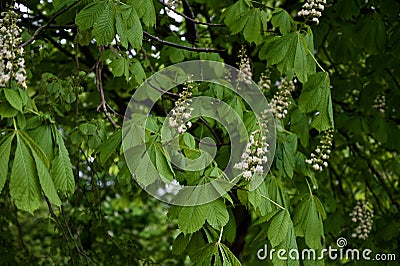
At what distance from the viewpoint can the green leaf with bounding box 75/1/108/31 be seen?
1691 millimetres

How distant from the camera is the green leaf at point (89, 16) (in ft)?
5.55

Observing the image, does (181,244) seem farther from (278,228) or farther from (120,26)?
(120,26)

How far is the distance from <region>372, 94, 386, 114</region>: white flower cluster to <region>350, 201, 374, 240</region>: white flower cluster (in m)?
0.65

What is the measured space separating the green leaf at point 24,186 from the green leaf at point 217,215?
1.81 ft

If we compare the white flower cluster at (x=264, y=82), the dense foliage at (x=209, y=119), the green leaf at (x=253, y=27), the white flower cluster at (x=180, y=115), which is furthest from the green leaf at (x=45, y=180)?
the white flower cluster at (x=264, y=82)

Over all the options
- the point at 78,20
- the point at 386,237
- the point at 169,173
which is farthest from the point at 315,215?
the point at 386,237

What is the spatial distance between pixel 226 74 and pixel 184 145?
2.98 ft

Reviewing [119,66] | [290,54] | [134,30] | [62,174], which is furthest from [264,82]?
[62,174]

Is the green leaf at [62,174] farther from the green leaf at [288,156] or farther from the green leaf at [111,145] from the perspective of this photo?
Result: the green leaf at [288,156]

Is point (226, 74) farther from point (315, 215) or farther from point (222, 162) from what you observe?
point (315, 215)

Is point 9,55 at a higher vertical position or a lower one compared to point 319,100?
lower

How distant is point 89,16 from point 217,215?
2.44 feet

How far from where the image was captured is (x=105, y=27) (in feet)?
5.55

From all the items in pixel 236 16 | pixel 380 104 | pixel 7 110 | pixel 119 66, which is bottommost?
pixel 7 110
